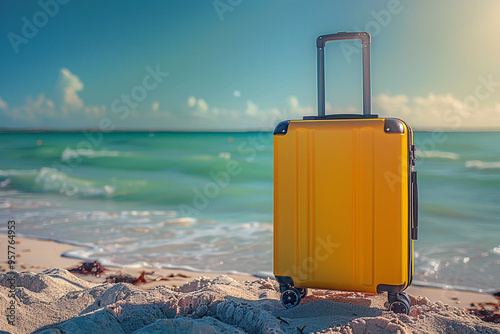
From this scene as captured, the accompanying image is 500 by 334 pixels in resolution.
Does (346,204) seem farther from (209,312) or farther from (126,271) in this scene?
(126,271)

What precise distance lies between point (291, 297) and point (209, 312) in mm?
468

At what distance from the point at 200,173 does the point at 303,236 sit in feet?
45.0

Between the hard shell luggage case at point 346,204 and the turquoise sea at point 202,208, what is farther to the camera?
the turquoise sea at point 202,208

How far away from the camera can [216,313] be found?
227 cm

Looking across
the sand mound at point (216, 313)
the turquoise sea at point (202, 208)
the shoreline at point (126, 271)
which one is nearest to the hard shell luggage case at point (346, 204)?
the sand mound at point (216, 313)

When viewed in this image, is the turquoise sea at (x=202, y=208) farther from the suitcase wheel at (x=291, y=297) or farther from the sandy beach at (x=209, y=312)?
the suitcase wheel at (x=291, y=297)

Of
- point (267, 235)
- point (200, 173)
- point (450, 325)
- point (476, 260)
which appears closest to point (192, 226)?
point (267, 235)

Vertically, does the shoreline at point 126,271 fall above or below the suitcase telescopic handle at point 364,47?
→ below

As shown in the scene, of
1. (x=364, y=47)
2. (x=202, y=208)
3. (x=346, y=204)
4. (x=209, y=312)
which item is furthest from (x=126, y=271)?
(x=202, y=208)

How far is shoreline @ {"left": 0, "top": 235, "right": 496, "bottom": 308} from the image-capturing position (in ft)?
11.3

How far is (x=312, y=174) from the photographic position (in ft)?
7.77

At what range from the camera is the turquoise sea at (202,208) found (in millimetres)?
4602

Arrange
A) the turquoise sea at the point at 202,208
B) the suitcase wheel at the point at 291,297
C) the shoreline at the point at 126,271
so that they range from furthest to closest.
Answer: the turquoise sea at the point at 202,208, the shoreline at the point at 126,271, the suitcase wheel at the point at 291,297

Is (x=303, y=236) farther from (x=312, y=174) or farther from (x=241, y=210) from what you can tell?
(x=241, y=210)
